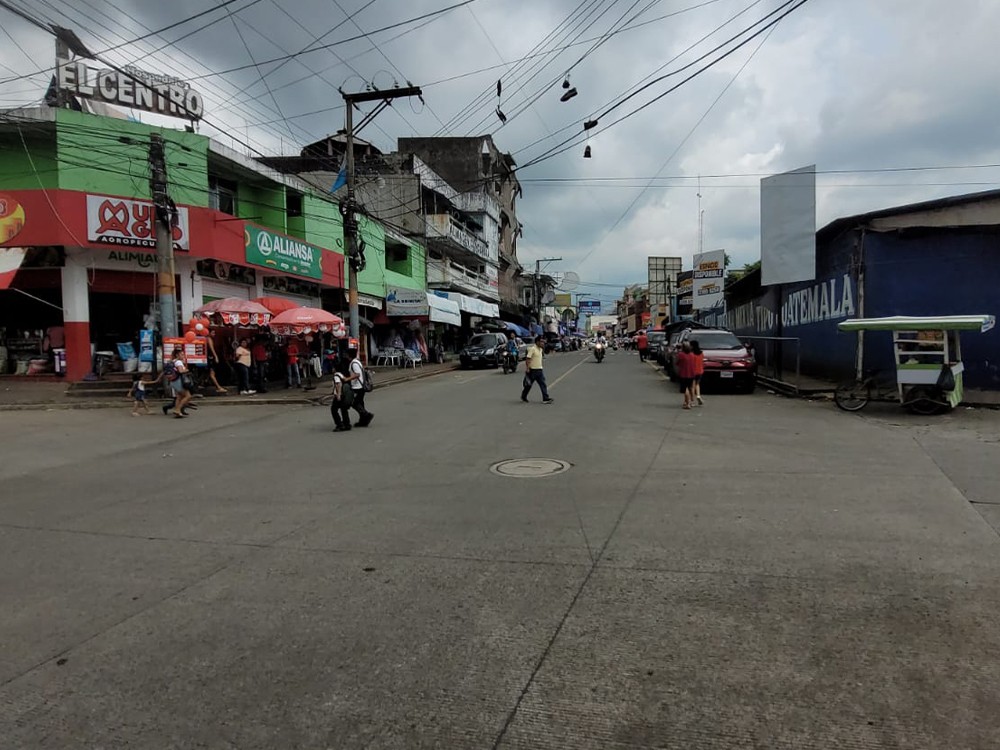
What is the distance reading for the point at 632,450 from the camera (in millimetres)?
9188

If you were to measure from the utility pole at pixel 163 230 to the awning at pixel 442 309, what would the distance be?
54.0 ft

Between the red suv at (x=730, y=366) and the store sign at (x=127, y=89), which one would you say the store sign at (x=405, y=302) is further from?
the red suv at (x=730, y=366)

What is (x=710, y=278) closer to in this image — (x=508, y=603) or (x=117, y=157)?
(x=117, y=157)

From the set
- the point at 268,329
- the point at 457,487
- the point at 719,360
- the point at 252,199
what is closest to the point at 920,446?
the point at 457,487

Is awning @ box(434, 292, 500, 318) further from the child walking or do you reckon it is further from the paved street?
the paved street

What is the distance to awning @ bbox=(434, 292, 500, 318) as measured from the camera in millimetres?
39188

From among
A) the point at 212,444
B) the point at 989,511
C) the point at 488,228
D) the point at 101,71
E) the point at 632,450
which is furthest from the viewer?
the point at 488,228

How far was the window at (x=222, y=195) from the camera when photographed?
71.2 ft

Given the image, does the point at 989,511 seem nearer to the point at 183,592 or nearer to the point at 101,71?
the point at 183,592

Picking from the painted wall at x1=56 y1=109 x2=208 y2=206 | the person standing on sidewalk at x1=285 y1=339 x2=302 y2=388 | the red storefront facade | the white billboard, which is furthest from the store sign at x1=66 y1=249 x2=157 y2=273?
the white billboard

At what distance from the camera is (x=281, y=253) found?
23.0 m

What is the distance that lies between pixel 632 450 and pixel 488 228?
147ft

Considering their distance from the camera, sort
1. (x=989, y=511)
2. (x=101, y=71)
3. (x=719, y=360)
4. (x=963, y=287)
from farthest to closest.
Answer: (x=101, y=71) → (x=719, y=360) → (x=963, y=287) → (x=989, y=511)

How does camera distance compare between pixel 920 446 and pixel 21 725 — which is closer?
pixel 21 725
